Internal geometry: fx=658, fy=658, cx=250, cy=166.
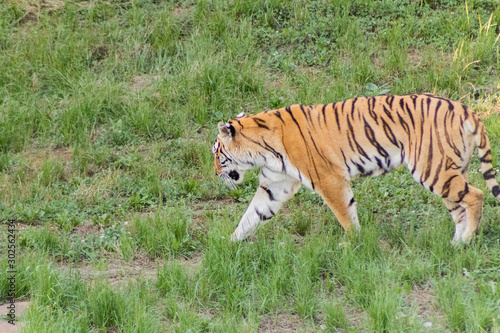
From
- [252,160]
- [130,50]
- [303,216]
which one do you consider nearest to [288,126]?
[252,160]

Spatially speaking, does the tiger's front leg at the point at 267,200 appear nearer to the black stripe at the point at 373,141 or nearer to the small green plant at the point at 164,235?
the small green plant at the point at 164,235

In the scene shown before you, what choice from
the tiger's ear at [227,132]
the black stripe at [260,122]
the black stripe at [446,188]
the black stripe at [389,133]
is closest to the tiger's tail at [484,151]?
the black stripe at [446,188]

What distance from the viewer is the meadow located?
4328 mm

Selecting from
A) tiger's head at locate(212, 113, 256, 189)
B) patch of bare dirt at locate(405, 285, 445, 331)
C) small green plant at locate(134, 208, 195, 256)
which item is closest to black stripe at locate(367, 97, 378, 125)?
tiger's head at locate(212, 113, 256, 189)

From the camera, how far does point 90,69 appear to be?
28.3 ft

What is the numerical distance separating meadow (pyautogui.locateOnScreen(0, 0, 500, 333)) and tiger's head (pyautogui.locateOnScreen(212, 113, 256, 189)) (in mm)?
408

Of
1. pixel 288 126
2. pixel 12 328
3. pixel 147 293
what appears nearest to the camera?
pixel 12 328

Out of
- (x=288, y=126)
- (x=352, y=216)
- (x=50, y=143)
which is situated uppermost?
(x=288, y=126)

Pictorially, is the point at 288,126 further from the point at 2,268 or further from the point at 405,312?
the point at 2,268

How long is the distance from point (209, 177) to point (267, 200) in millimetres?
1400

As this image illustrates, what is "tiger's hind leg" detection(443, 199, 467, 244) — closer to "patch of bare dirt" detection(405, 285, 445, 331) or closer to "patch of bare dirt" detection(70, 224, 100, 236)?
"patch of bare dirt" detection(405, 285, 445, 331)

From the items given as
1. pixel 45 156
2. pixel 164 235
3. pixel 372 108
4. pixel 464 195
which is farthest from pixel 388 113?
pixel 45 156

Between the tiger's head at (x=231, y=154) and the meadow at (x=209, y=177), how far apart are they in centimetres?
41

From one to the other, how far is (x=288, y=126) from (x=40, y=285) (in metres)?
2.27
